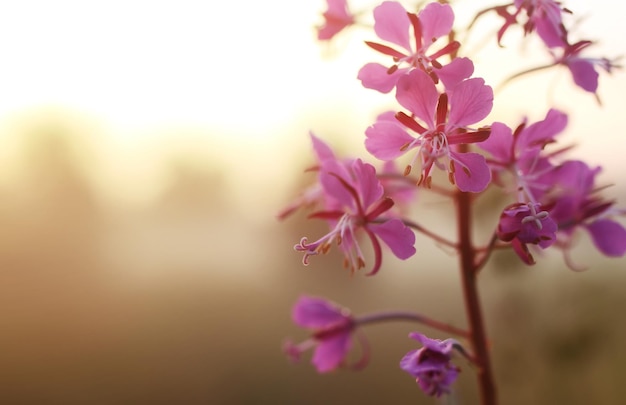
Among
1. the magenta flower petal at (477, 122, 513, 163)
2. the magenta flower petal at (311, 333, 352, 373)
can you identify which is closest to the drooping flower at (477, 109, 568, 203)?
the magenta flower petal at (477, 122, 513, 163)

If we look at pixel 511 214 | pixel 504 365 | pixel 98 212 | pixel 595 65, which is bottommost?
pixel 504 365

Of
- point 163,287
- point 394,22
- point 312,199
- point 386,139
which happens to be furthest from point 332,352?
point 163,287

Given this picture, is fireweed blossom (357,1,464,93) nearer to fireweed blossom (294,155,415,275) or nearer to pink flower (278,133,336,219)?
fireweed blossom (294,155,415,275)

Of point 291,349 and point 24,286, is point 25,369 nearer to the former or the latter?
point 24,286

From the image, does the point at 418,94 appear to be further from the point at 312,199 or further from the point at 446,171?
the point at 312,199

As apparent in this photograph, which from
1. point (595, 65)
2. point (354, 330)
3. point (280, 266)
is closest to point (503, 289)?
point (354, 330)

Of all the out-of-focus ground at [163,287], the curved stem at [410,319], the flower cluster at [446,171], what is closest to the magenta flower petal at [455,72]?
the flower cluster at [446,171]
